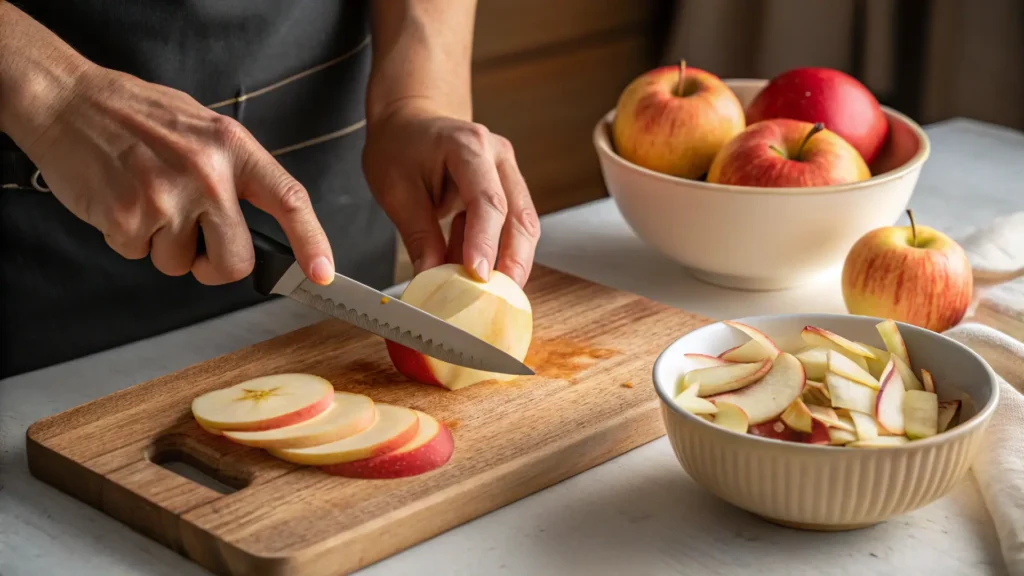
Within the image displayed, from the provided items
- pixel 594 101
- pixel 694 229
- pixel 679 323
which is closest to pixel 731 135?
pixel 694 229

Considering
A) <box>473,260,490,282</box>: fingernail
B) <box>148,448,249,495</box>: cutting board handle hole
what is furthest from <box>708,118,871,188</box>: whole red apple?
<box>148,448,249,495</box>: cutting board handle hole

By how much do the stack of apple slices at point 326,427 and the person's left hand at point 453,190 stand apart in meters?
0.23

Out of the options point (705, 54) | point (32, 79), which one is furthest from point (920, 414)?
point (705, 54)

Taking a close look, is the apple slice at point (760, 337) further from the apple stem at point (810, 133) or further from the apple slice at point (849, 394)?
the apple stem at point (810, 133)

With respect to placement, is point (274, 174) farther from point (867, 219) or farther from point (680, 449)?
point (867, 219)

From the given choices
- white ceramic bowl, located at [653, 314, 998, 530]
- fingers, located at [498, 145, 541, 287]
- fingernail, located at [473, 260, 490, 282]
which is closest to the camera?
white ceramic bowl, located at [653, 314, 998, 530]

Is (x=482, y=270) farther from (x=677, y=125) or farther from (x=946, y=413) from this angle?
(x=946, y=413)

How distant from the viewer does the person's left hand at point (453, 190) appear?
126cm

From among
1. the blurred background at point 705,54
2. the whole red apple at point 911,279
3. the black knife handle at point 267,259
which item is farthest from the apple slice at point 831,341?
the blurred background at point 705,54

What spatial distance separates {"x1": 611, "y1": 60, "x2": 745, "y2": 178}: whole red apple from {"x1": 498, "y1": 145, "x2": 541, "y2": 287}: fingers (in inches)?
→ 7.5

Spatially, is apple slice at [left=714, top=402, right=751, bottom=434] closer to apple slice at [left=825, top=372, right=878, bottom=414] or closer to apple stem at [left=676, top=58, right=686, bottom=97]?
apple slice at [left=825, top=372, right=878, bottom=414]

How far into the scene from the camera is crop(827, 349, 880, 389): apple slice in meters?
0.92

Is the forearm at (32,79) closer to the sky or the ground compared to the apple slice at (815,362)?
closer to the sky

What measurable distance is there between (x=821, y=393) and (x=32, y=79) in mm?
770
